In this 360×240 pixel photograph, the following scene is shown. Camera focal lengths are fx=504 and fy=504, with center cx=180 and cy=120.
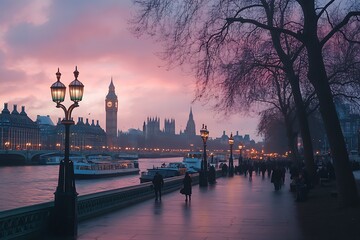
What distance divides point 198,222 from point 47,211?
4842 mm

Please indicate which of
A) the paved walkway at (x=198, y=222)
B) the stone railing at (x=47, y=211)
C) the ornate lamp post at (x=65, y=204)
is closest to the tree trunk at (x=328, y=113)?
the paved walkway at (x=198, y=222)

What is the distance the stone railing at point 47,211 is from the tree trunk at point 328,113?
27.6 ft

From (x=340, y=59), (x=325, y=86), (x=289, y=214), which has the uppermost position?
(x=340, y=59)

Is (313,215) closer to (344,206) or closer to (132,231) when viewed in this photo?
(344,206)

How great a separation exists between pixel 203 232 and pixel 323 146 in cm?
12415

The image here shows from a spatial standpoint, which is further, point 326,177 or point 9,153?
point 9,153

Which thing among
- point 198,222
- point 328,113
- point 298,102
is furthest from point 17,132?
point 198,222

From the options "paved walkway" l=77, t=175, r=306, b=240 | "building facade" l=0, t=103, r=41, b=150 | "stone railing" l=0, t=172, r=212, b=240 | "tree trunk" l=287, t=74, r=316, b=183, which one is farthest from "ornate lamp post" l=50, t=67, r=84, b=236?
"building facade" l=0, t=103, r=41, b=150

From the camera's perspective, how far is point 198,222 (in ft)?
52.1

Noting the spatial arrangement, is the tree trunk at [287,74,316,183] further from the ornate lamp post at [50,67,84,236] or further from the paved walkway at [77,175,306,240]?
the ornate lamp post at [50,67,84,236]

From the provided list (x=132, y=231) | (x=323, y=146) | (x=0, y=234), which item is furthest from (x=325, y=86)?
(x=323, y=146)

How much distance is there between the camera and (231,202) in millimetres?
22922

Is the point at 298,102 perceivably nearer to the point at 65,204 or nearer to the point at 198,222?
the point at 198,222

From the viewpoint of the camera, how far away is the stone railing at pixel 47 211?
1180cm
